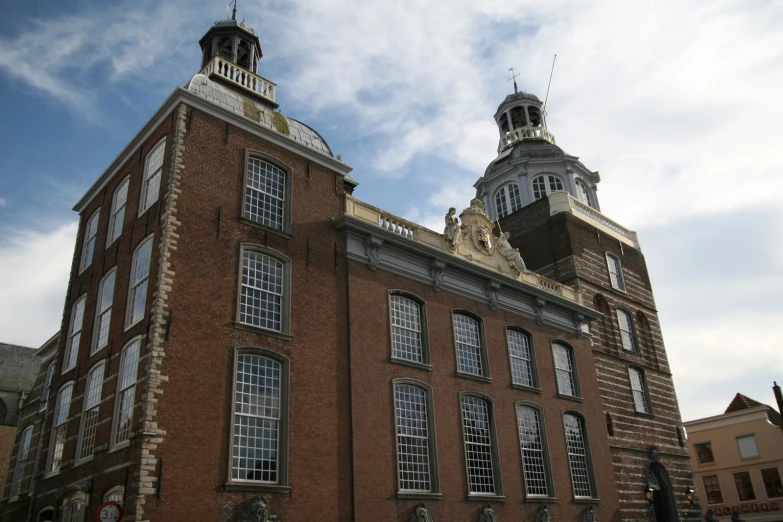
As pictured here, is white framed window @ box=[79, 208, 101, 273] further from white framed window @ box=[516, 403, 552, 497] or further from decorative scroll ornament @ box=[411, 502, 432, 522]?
white framed window @ box=[516, 403, 552, 497]

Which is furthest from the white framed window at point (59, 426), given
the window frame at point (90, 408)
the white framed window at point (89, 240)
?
the white framed window at point (89, 240)

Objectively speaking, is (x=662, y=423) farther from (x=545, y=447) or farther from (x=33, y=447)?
(x=33, y=447)

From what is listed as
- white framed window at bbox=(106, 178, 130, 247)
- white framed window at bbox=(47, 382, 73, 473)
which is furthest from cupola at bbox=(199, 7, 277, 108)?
white framed window at bbox=(47, 382, 73, 473)

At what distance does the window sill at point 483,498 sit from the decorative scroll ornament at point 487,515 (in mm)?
248

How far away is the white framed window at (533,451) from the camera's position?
2392 centimetres

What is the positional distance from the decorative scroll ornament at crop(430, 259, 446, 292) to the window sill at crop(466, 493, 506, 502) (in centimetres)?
705

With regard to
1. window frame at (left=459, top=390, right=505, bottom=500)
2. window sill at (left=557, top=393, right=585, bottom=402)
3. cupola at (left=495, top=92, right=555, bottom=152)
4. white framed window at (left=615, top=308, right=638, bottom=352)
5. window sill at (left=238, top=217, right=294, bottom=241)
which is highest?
cupola at (left=495, top=92, right=555, bottom=152)

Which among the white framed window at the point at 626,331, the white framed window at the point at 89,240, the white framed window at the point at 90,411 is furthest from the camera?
the white framed window at the point at 626,331

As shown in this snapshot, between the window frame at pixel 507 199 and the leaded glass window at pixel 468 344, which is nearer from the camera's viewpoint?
the leaded glass window at pixel 468 344

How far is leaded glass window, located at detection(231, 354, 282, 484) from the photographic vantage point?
661 inches

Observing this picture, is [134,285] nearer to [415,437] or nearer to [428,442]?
[415,437]

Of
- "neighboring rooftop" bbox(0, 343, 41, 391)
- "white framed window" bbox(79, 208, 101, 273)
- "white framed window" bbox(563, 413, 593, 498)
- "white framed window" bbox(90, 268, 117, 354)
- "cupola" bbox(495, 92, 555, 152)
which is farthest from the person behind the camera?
"neighboring rooftop" bbox(0, 343, 41, 391)

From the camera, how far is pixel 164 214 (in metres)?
18.2

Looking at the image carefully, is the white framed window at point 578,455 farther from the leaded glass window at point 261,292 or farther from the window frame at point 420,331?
the leaded glass window at point 261,292
